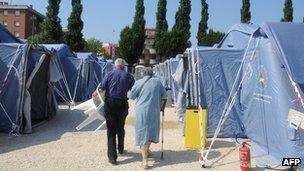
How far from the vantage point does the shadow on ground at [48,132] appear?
9.81m

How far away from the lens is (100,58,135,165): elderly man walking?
26.7 feet

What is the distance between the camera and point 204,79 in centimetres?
1070

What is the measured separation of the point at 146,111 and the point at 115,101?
0.68 m

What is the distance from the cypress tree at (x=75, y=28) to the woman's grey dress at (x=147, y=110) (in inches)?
1569

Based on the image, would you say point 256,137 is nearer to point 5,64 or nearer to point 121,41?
point 5,64

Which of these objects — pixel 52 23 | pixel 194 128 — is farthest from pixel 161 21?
pixel 194 128

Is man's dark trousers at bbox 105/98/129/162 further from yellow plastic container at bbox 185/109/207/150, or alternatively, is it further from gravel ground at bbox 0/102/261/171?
yellow plastic container at bbox 185/109/207/150

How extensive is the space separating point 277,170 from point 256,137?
85.9 inches

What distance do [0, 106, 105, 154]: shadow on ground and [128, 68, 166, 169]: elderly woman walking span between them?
3038mm

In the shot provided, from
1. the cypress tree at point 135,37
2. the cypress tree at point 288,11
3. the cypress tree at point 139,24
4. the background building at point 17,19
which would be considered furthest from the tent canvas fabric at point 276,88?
the background building at point 17,19

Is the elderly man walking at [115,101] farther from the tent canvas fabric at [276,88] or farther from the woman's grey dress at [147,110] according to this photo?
the tent canvas fabric at [276,88]

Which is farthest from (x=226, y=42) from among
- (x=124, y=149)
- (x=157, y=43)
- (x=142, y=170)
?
(x=157, y=43)

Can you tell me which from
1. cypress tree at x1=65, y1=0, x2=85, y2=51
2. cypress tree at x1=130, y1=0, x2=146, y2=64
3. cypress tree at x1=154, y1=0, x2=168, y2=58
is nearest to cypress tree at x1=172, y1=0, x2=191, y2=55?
cypress tree at x1=154, y1=0, x2=168, y2=58

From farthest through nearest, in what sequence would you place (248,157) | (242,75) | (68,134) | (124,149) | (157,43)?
(157,43)
(68,134)
(242,75)
(124,149)
(248,157)
